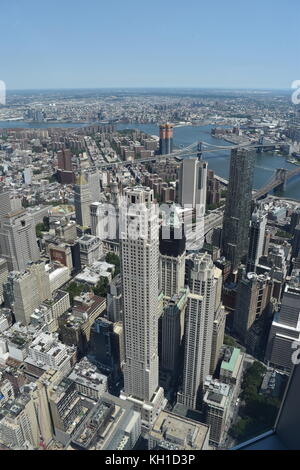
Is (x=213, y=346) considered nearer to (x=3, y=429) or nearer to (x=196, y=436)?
(x=196, y=436)

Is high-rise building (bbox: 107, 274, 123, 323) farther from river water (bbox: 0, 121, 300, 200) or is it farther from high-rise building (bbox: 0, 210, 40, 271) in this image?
river water (bbox: 0, 121, 300, 200)

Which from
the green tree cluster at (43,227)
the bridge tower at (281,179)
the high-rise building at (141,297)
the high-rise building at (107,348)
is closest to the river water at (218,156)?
the bridge tower at (281,179)

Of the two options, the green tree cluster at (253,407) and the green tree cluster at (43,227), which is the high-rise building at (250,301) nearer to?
the green tree cluster at (253,407)

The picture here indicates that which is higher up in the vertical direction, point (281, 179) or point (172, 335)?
point (281, 179)

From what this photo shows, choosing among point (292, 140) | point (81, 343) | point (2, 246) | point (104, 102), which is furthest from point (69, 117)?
point (81, 343)

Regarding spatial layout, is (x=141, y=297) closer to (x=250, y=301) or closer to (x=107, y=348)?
(x=107, y=348)

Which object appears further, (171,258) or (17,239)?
(17,239)

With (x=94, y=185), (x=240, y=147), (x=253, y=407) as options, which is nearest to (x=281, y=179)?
(x=240, y=147)
